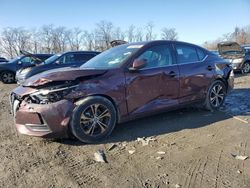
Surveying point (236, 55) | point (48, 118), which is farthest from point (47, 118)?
point (236, 55)

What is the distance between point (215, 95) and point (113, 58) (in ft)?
7.97

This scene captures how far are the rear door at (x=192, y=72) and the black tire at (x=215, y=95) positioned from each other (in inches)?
7.2

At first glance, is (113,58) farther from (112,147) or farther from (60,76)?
(112,147)

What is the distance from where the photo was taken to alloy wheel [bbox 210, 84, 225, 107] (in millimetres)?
6426

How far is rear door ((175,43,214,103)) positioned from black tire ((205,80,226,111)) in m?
Result: 0.18

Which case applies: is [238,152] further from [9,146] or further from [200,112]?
[9,146]

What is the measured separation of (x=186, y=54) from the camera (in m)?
6.01

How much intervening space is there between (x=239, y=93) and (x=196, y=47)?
2923 mm

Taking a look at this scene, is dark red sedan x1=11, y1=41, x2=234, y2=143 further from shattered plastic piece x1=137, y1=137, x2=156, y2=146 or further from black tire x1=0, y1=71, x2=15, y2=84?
black tire x1=0, y1=71, x2=15, y2=84

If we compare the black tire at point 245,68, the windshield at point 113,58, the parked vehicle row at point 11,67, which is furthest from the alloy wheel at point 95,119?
the parked vehicle row at point 11,67

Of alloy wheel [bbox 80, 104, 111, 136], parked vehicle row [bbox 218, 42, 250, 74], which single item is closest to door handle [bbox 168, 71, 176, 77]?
alloy wheel [bbox 80, 104, 111, 136]

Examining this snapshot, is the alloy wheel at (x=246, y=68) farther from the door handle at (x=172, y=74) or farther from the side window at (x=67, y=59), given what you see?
the door handle at (x=172, y=74)

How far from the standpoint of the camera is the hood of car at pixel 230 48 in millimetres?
14570

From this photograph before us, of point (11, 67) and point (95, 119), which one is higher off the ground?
point (11, 67)
